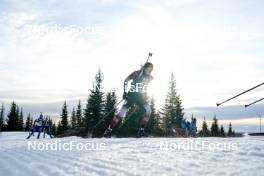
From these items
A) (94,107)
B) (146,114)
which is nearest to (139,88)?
(146,114)

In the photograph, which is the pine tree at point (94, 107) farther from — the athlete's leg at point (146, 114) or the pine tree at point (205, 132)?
the athlete's leg at point (146, 114)

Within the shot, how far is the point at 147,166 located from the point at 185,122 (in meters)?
18.8

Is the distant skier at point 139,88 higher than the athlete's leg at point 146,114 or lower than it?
higher

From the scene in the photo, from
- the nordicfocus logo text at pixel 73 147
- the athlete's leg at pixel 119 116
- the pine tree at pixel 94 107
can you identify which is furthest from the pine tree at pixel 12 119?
the nordicfocus logo text at pixel 73 147

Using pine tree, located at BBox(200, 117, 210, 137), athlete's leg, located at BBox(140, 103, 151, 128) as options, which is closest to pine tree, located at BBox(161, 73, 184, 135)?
pine tree, located at BBox(200, 117, 210, 137)

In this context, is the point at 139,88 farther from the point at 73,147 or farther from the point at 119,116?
the point at 73,147

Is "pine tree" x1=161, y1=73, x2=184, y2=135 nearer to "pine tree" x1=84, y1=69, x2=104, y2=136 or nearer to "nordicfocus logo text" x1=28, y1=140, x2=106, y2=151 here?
"pine tree" x1=84, y1=69, x2=104, y2=136

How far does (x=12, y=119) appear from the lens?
309ft

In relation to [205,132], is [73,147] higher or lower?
lower

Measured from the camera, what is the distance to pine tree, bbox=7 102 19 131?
93.9m

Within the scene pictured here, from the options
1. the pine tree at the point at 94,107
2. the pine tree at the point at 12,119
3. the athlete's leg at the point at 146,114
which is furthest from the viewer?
the pine tree at the point at 12,119

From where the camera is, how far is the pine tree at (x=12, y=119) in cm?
9394

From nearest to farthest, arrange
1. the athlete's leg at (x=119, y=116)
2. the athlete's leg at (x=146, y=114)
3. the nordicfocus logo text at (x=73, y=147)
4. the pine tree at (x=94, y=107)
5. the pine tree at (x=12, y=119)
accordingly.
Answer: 1. the nordicfocus logo text at (x=73, y=147)
2. the athlete's leg at (x=146, y=114)
3. the athlete's leg at (x=119, y=116)
4. the pine tree at (x=94, y=107)
5. the pine tree at (x=12, y=119)

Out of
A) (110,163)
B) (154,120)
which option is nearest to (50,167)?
(110,163)
